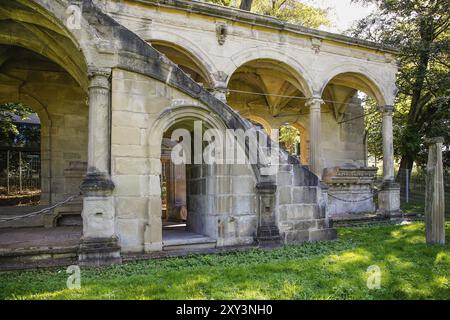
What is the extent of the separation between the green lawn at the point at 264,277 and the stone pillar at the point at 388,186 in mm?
5327

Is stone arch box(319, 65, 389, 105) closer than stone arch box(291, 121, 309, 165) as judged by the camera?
Yes

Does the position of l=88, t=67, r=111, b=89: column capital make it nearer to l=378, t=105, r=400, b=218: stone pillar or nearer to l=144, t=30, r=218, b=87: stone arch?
l=144, t=30, r=218, b=87: stone arch

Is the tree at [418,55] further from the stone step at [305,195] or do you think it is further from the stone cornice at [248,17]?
the stone step at [305,195]

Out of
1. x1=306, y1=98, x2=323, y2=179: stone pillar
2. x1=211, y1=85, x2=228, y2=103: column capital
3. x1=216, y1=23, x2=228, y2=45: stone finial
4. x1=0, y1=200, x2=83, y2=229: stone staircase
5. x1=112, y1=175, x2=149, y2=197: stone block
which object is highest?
x1=216, y1=23, x2=228, y2=45: stone finial

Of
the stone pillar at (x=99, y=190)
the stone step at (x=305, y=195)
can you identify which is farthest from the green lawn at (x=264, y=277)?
the stone step at (x=305, y=195)

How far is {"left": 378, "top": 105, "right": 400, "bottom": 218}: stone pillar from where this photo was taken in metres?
12.2

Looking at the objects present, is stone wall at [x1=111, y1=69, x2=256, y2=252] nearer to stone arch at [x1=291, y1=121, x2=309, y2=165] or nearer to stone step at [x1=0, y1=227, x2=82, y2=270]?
stone step at [x1=0, y1=227, x2=82, y2=270]

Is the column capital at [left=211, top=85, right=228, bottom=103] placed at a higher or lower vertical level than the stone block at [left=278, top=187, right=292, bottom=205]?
higher

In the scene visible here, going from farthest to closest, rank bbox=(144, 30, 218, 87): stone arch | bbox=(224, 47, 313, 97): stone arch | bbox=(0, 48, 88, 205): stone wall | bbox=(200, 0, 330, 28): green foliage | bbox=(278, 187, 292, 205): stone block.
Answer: bbox=(200, 0, 330, 28): green foliage < bbox=(224, 47, 313, 97): stone arch < bbox=(0, 48, 88, 205): stone wall < bbox=(144, 30, 218, 87): stone arch < bbox=(278, 187, 292, 205): stone block

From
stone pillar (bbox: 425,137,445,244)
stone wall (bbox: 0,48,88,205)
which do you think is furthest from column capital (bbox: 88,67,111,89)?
stone pillar (bbox: 425,137,445,244)

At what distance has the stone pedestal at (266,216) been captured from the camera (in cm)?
686

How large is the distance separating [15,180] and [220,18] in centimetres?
1197

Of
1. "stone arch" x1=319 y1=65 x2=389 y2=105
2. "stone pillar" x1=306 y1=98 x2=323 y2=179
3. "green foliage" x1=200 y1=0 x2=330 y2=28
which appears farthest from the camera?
"green foliage" x1=200 y1=0 x2=330 y2=28

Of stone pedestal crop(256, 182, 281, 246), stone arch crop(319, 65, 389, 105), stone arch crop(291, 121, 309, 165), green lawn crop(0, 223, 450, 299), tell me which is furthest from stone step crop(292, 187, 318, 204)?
stone arch crop(291, 121, 309, 165)
